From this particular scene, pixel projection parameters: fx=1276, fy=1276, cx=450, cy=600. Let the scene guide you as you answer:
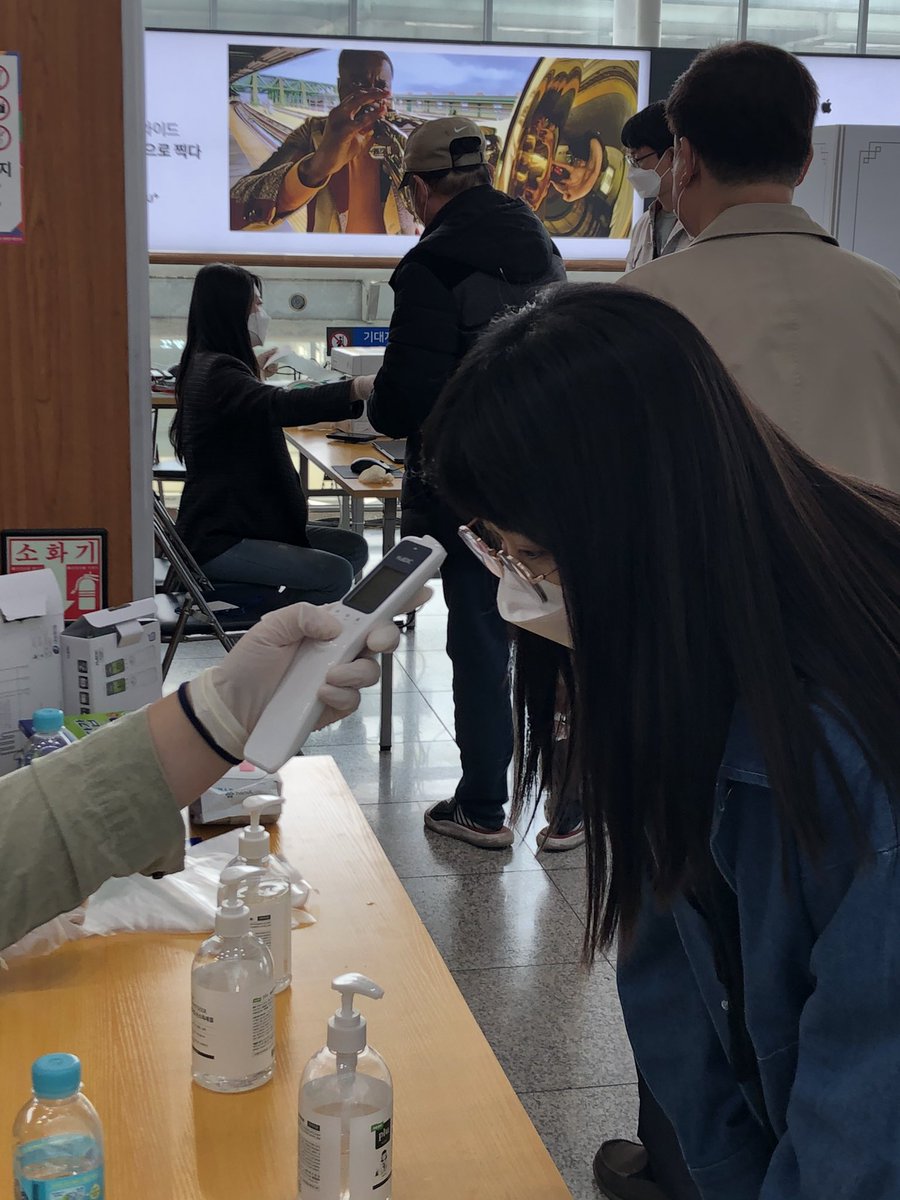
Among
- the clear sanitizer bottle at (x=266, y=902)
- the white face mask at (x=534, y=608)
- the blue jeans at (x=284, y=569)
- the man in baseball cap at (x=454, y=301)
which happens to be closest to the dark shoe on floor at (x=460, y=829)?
the man in baseball cap at (x=454, y=301)

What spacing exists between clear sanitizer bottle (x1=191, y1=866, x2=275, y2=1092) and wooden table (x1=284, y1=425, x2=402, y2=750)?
2.33m

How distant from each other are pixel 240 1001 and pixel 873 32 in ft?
25.9

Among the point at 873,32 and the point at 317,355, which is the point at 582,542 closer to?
the point at 317,355

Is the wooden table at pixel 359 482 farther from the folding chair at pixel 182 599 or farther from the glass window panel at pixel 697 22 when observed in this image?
the glass window panel at pixel 697 22

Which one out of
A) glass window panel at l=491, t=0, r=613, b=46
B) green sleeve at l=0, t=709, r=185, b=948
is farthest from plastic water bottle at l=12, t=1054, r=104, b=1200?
glass window panel at l=491, t=0, r=613, b=46

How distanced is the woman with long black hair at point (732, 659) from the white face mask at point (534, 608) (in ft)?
0.33

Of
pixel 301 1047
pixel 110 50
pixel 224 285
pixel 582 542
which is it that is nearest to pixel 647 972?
pixel 301 1047

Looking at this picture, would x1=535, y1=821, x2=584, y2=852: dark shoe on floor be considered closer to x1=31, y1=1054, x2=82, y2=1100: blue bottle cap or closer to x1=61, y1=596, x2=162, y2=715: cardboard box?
x1=61, y1=596, x2=162, y2=715: cardboard box

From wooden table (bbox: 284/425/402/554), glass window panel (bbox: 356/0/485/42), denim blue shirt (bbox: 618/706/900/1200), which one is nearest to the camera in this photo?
denim blue shirt (bbox: 618/706/900/1200)

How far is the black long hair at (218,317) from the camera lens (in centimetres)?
352

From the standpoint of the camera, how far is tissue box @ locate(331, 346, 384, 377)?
4.77m

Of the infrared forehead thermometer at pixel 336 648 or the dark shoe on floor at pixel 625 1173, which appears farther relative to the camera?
the dark shoe on floor at pixel 625 1173

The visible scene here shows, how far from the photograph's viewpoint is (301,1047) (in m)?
1.17

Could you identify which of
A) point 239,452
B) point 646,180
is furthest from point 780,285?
point 239,452
